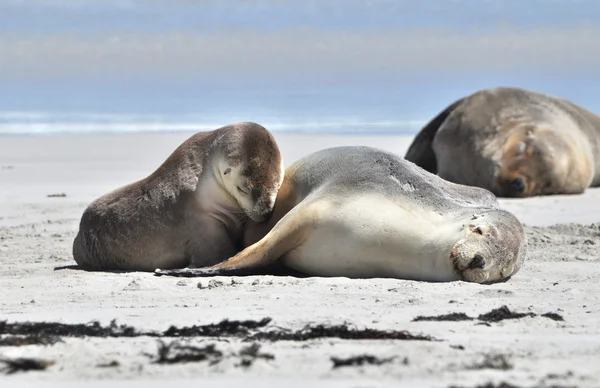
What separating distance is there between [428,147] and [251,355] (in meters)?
8.77

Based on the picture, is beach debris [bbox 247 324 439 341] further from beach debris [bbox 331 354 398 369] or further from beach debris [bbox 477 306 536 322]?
beach debris [bbox 477 306 536 322]

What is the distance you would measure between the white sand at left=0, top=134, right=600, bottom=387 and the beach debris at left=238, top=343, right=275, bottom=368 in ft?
0.13

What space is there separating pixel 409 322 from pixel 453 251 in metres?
1.26

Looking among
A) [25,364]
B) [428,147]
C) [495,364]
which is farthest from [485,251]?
[428,147]

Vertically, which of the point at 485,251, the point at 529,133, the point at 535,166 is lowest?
the point at 485,251

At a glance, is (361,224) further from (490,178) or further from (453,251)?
(490,178)

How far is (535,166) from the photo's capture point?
11.3 m

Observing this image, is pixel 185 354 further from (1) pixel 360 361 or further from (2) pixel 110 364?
(1) pixel 360 361

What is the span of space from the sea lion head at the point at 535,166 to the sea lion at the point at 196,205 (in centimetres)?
537

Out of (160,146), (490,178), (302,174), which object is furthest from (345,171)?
(160,146)

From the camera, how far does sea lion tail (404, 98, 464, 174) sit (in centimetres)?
1223

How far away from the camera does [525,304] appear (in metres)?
4.86

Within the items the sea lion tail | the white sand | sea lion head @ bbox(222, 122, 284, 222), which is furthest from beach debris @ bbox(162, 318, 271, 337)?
the sea lion tail

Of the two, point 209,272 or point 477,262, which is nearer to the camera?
point 477,262
